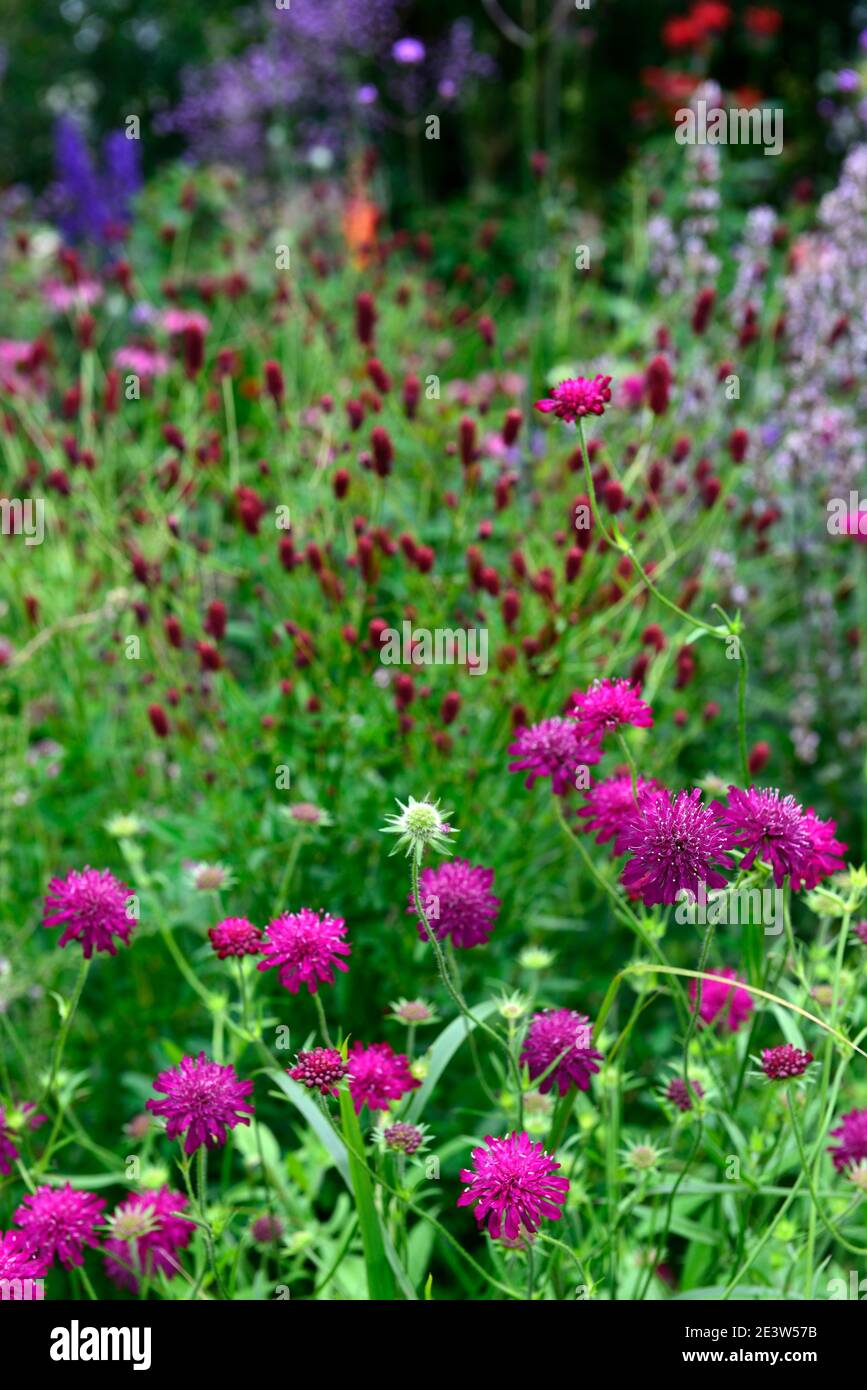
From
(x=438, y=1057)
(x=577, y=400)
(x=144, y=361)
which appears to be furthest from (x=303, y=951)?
(x=144, y=361)

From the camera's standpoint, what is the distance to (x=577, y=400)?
1.33 meters

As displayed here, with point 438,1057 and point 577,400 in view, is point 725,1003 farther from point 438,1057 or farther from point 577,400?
point 577,400

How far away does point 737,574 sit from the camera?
285 cm

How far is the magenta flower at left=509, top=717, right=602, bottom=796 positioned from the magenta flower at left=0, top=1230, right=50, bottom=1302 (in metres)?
0.65

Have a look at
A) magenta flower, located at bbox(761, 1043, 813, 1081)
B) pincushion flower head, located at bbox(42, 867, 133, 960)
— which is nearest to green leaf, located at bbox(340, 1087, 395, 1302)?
pincushion flower head, located at bbox(42, 867, 133, 960)

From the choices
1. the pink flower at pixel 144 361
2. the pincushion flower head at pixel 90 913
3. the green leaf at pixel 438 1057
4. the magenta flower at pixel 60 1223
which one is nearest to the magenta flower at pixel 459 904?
the green leaf at pixel 438 1057

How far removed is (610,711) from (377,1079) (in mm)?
414

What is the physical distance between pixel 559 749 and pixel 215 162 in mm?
6093

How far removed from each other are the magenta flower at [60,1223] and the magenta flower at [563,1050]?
45cm

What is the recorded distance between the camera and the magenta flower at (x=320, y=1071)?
1.25 meters
